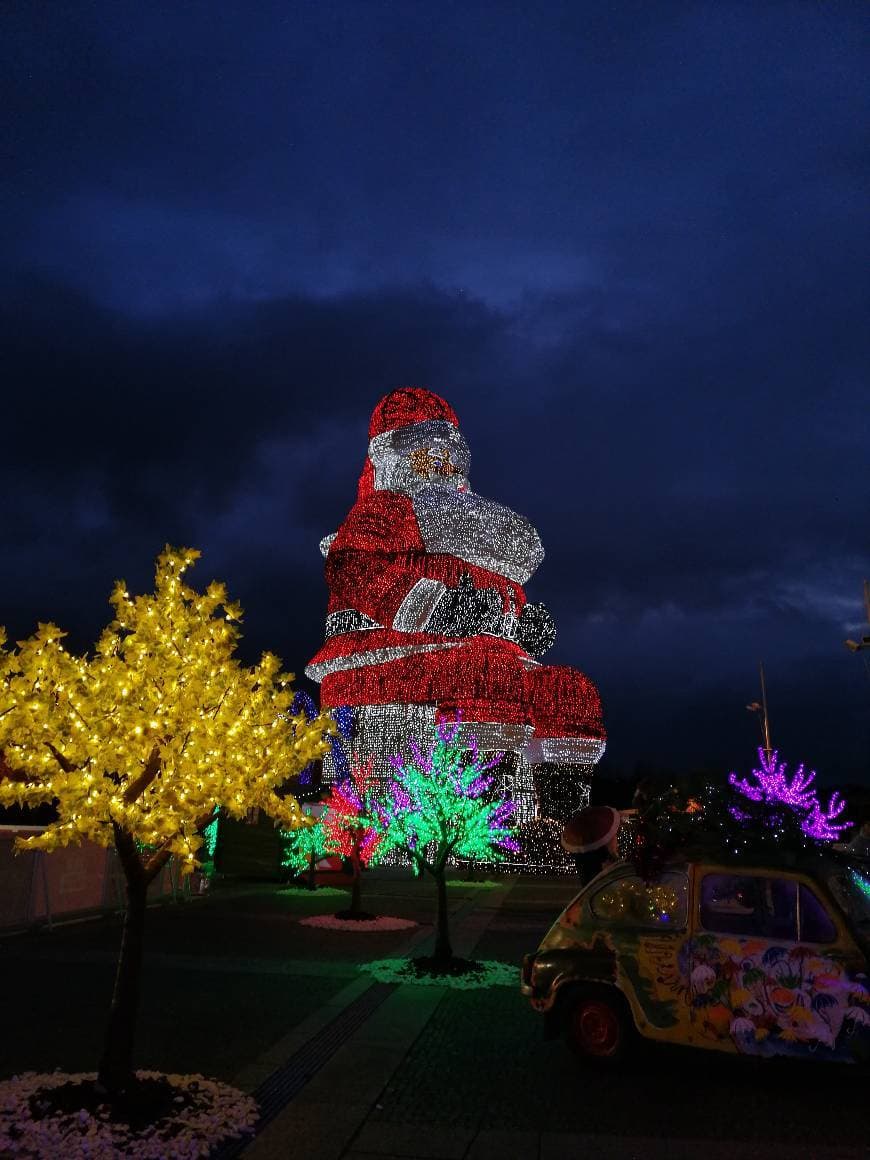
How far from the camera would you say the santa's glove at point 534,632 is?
26.6m

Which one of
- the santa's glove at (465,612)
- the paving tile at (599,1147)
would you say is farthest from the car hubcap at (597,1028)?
the santa's glove at (465,612)

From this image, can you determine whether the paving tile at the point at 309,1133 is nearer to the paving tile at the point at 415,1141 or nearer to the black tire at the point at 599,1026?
the paving tile at the point at 415,1141

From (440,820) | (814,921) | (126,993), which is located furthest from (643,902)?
(440,820)

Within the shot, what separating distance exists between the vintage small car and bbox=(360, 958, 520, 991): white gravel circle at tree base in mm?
3050

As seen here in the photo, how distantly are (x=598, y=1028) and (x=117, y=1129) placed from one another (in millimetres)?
3543

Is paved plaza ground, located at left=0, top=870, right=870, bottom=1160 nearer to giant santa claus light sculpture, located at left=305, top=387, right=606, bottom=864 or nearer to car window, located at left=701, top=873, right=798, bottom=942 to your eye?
car window, located at left=701, top=873, right=798, bottom=942

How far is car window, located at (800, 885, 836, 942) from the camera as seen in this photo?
5.98m

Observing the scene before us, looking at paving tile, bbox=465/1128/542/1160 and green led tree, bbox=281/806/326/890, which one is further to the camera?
green led tree, bbox=281/806/326/890

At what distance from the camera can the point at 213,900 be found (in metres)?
18.4

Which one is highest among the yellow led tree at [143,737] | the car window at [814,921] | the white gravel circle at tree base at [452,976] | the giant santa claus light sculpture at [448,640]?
the giant santa claus light sculpture at [448,640]

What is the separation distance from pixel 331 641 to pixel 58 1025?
1876 cm

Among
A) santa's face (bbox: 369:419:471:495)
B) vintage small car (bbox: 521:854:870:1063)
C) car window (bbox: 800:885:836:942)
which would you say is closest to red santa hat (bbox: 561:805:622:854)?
vintage small car (bbox: 521:854:870:1063)

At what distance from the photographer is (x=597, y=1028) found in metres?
6.71

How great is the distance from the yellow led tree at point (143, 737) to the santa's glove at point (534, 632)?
20359 millimetres
